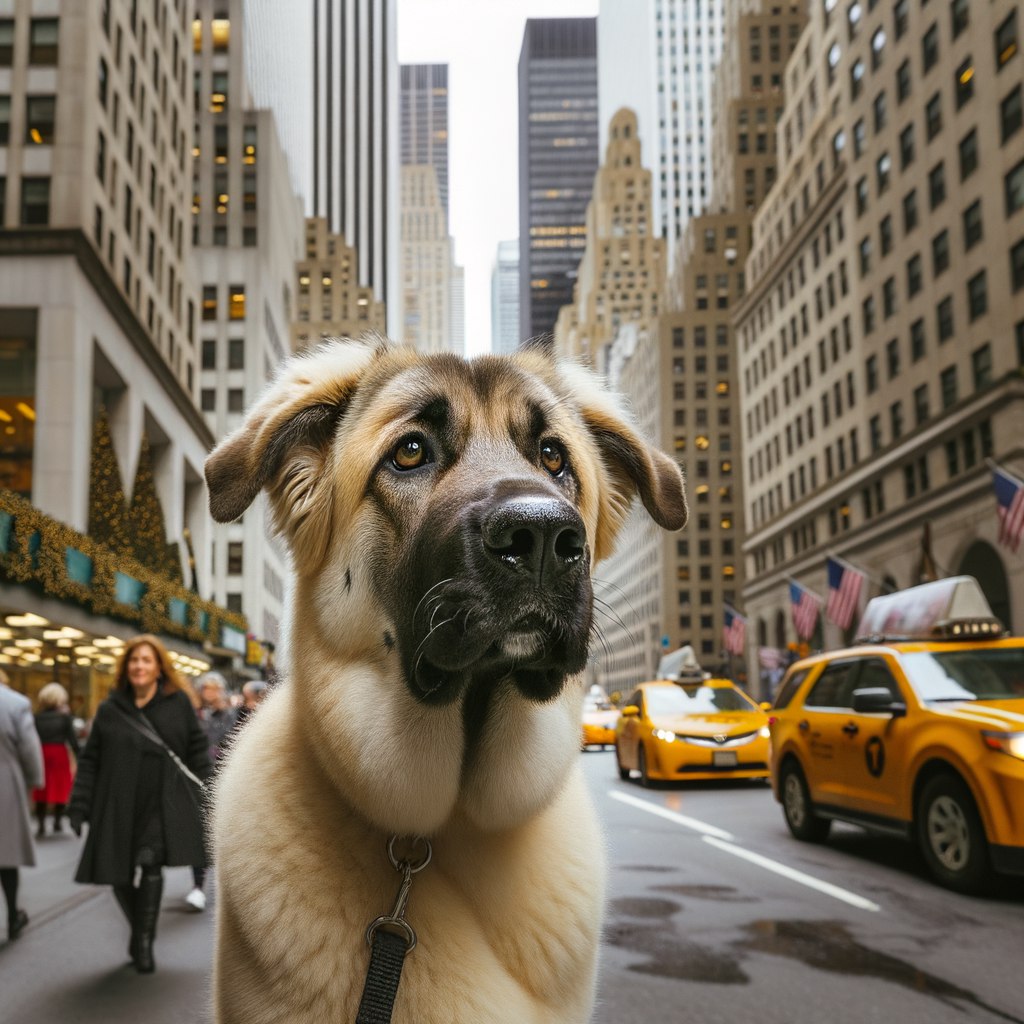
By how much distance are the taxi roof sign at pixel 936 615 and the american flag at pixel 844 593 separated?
76.8 feet

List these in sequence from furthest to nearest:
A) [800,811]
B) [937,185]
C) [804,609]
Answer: [804,609]
[937,185]
[800,811]

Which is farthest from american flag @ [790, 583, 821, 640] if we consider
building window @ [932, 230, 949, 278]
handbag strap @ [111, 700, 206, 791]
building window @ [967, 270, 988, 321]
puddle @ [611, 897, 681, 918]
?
handbag strap @ [111, 700, 206, 791]

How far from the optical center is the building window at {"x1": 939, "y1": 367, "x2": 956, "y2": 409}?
4227cm

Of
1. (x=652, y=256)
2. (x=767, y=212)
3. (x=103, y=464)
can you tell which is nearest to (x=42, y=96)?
(x=103, y=464)

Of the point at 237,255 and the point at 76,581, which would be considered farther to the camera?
the point at 237,255

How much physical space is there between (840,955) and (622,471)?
462cm

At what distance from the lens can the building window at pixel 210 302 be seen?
78.6m

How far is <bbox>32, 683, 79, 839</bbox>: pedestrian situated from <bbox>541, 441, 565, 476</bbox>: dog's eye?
13450 millimetres

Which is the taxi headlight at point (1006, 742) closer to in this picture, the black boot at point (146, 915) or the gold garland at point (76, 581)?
the black boot at point (146, 915)

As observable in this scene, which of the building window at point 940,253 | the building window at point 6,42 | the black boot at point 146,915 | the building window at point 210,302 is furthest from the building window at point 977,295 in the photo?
the building window at point 210,302

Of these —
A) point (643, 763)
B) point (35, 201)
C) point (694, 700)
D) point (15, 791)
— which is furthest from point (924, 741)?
point (35, 201)

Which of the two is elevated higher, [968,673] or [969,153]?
[969,153]

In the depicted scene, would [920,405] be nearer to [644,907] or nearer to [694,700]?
[694,700]

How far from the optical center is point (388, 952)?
2.24 meters
